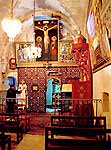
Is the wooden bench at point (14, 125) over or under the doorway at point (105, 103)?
under

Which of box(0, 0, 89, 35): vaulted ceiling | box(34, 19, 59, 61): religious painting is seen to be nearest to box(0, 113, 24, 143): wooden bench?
box(0, 0, 89, 35): vaulted ceiling

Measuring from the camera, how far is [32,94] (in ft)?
61.5

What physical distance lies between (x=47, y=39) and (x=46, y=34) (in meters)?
0.32

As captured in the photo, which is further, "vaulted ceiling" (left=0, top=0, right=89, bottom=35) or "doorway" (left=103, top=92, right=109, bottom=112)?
"vaulted ceiling" (left=0, top=0, right=89, bottom=35)

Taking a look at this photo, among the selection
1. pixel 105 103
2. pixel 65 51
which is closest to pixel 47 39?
pixel 65 51

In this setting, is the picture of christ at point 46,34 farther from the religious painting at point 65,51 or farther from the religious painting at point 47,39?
the religious painting at point 65,51

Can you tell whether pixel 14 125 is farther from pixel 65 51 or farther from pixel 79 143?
pixel 65 51

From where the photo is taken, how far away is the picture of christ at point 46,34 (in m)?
16.9

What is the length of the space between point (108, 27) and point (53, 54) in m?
12.3

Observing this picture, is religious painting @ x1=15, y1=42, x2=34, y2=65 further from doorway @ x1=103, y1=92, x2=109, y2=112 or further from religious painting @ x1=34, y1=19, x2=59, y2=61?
doorway @ x1=103, y1=92, x2=109, y2=112

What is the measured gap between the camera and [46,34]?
17.2 meters

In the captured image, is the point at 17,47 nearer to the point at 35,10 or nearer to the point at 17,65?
the point at 17,65

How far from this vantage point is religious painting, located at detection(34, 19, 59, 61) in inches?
663

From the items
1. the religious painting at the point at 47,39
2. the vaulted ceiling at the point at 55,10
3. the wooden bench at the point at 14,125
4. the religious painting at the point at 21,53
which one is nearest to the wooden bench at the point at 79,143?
the wooden bench at the point at 14,125
